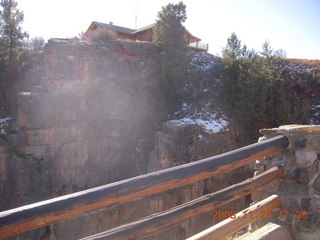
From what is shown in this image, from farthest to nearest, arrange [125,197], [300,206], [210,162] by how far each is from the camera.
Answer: [300,206] → [210,162] → [125,197]

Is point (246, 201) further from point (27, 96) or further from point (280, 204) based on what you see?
point (27, 96)

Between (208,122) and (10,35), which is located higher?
(10,35)

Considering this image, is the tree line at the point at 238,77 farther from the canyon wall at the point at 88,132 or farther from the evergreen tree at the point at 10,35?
the evergreen tree at the point at 10,35

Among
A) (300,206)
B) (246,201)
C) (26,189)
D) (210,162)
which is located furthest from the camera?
(26,189)

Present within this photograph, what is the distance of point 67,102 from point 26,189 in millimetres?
4331

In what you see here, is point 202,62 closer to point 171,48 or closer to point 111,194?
Answer: point 171,48

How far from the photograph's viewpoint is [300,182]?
8.25 feet

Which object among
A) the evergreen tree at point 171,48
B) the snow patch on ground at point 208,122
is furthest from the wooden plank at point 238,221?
the evergreen tree at point 171,48

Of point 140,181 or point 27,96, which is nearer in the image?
point 140,181

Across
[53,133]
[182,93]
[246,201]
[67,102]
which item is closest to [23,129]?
[53,133]

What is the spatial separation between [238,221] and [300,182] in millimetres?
814

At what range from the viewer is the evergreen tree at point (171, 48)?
12.6 m

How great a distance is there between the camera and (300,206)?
7.98ft
